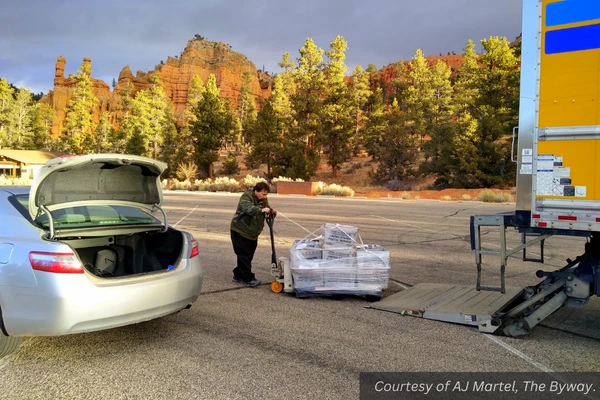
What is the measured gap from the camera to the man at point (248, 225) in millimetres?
7023

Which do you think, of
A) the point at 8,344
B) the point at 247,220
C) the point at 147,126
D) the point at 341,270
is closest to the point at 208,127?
the point at 147,126

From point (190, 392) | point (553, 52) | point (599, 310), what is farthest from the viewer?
point (599, 310)

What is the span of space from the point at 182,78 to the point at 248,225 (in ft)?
438

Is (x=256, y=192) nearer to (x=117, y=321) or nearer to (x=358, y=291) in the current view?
(x=358, y=291)

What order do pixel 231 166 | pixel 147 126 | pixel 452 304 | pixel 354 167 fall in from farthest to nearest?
pixel 147 126, pixel 231 166, pixel 354 167, pixel 452 304

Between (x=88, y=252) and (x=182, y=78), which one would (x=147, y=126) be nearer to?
(x=88, y=252)

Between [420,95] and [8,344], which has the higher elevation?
[420,95]

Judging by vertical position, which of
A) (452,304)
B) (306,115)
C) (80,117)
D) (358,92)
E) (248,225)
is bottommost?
(452,304)

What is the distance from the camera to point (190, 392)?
3662 millimetres

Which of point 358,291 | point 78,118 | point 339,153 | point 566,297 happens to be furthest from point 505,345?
point 78,118

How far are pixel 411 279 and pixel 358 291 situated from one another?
6.08 feet

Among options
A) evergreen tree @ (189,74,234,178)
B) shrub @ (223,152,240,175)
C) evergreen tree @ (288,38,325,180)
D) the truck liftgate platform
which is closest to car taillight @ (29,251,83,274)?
the truck liftgate platform

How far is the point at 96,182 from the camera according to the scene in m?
5.07
